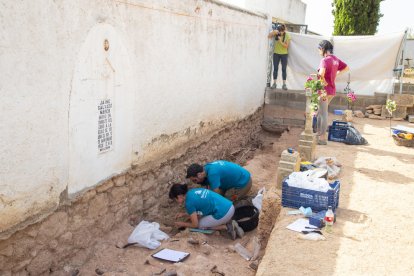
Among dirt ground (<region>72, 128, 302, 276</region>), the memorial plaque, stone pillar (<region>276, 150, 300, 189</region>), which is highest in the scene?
the memorial plaque

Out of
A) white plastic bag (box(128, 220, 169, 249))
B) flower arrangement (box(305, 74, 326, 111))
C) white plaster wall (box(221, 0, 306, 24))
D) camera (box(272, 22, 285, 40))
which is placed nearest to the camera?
white plastic bag (box(128, 220, 169, 249))

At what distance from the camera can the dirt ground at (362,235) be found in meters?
3.62

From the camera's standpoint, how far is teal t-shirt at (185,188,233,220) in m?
5.76

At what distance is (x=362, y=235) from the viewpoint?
13.9ft

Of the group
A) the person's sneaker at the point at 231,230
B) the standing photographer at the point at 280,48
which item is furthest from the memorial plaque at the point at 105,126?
the standing photographer at the point at 280,48

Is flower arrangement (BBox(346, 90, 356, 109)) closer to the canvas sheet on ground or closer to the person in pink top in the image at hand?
the canvas sheet on ground

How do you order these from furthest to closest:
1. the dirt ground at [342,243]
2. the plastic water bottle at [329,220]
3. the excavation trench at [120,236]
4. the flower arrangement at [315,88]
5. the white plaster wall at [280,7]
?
the white plaster wall at [280,7] < the flower arrangement at [315,88] < the plastic water bottle at [329,220] < the excavation trench at [120,236] < the dirt ground at [342,243]

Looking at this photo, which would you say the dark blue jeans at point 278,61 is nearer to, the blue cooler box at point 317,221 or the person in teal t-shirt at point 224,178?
the person in teal t-shirt at point 224,178

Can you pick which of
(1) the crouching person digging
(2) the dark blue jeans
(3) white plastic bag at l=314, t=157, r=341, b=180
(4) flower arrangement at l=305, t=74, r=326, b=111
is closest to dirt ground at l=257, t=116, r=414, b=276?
(3) white plastic bag at l=314, t=157, r=341, b=180

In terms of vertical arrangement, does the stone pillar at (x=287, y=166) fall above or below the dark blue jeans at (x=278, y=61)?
below

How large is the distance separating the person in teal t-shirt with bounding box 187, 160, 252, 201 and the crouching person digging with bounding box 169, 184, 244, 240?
32cm

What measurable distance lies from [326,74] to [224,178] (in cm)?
299

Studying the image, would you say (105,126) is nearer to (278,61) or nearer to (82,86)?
(82,86)

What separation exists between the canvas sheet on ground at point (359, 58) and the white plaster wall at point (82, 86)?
5.50m
